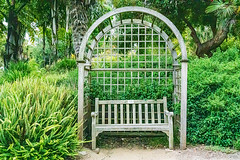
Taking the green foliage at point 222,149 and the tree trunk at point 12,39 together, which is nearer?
the green foliage at point 222,149

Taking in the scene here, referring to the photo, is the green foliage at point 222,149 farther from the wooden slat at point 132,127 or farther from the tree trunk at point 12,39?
the tree trunk at point 12,39

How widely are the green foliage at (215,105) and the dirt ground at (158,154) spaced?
32cm

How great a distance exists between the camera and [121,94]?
4.57m

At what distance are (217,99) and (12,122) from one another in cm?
340

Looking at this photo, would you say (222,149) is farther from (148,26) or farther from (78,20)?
(78,20)

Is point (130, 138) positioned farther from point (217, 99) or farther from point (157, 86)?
point (217, 99)

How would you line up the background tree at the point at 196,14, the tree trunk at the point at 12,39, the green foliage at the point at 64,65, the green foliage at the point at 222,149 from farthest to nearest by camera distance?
the green foliage at the point at 64,65 < the background tree at the point at 196,14 < the tree trunk at the point at 12,39 < the green foliage at the point at 222,149

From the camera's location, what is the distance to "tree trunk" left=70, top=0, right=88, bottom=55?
273 inches

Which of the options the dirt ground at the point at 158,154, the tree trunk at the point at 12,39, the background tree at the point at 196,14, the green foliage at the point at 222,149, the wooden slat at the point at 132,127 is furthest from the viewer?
the background tree at the point at 196,14

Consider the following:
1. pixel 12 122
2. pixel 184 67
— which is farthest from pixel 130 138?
pixel 12 122

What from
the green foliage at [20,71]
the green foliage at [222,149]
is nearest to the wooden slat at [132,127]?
the green foliage at [222,149]

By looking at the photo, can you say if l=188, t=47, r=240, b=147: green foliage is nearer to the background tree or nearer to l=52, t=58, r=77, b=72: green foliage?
the background tree

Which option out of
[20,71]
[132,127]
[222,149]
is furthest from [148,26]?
[20,71]

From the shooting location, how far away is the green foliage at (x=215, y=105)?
12.0ft
